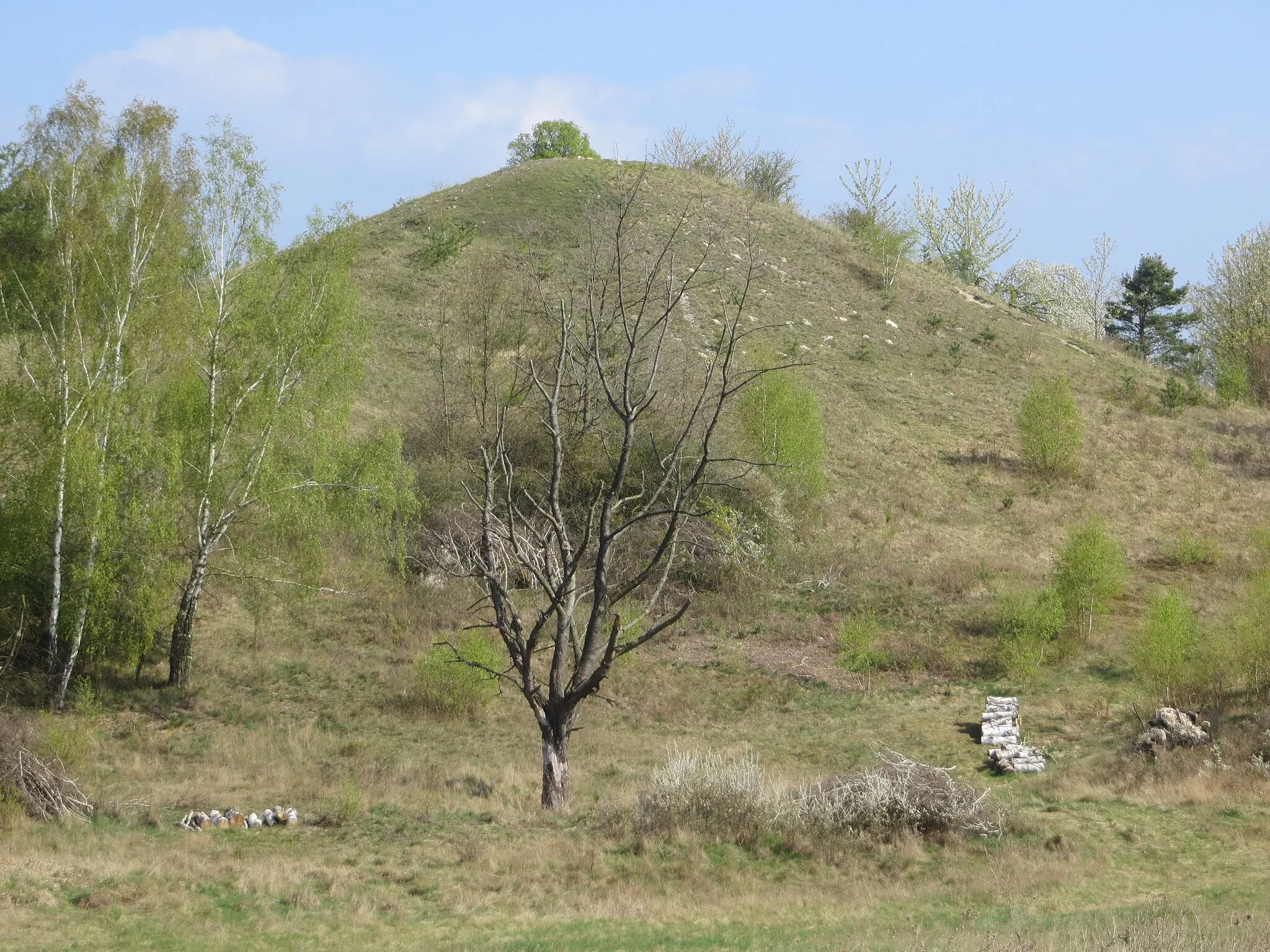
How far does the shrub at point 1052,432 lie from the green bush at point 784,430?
10.3m

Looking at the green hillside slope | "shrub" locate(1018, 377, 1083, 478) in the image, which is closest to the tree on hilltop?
the green hillside slope

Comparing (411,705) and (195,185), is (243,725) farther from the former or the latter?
(195,185)

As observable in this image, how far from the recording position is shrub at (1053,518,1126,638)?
2769cm

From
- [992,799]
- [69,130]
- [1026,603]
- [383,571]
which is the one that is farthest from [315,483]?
[1026,603]

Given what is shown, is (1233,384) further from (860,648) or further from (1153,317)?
(860,648)

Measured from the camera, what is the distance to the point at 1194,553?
33781 mm

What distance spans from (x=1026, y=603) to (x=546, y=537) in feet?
49.1

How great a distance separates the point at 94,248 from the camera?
20609 mm

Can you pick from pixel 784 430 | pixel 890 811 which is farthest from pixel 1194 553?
pixel 890 811

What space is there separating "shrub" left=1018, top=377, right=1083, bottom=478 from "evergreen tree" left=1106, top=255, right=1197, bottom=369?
2357 centimetres

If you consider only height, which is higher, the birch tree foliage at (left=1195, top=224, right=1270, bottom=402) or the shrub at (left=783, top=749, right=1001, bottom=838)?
the birch tree foliage at (left=1195, top=224, right=1270, bottom=402)

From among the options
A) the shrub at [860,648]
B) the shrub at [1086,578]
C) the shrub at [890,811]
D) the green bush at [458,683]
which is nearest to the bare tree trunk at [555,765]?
the shrub at [890,811]

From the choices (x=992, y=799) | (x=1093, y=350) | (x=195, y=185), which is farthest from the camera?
(x=1093, y=350)

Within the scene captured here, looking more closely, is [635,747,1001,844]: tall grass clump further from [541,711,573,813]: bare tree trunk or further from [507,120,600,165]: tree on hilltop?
[507,120,600,165]: tree on hilltop
